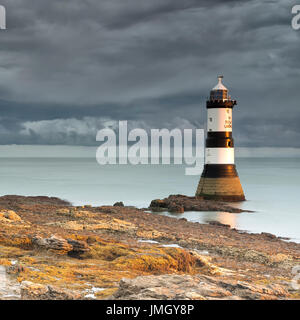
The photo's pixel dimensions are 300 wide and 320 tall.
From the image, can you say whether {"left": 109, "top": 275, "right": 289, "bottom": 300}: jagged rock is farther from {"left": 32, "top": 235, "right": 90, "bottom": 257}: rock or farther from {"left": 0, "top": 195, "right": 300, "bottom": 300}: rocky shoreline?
{"left": 32, "top": 235, "right": 90, "bottom": 257}: rock

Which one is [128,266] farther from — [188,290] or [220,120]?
[220,120]

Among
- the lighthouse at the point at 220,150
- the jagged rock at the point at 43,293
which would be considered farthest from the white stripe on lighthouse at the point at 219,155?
the jagged rock at the point at 43,293

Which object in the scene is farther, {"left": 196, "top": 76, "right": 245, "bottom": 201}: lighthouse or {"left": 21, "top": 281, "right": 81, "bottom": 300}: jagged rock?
{"left": 196, "top": 76, "right": 245, "bottom": 201}: lighthouse

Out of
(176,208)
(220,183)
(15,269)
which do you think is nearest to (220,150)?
(220,183)

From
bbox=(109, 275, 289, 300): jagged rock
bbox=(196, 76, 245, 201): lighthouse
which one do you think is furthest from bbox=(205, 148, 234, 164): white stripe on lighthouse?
bbox=(109, 275, 289, 300): jagged rock

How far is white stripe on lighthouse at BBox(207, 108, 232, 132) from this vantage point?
30.7 m

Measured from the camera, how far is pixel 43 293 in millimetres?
7242

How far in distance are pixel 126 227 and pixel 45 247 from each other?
21.3 feet

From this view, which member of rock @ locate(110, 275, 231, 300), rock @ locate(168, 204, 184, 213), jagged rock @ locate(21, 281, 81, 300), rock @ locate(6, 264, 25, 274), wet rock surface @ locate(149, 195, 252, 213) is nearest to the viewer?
rock @ locate(110, 275, 231, 300)

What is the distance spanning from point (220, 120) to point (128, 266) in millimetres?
22482

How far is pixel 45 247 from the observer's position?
10180 millimetres

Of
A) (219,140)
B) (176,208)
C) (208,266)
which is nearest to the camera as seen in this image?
(208,266)

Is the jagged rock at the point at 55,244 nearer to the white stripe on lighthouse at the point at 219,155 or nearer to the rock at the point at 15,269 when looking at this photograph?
the rock at the point at 15,269

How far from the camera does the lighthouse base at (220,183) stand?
3083cm
